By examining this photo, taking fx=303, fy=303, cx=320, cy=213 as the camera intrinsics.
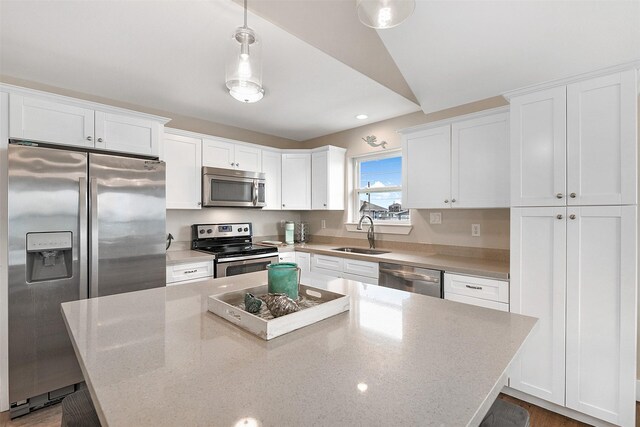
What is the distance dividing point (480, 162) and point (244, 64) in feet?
6.61

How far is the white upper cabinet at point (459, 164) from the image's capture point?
2.40m

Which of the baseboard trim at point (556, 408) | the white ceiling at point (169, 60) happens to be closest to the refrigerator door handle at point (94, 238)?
the white ceiling at point (169, 60)

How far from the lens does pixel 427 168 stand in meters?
2.84

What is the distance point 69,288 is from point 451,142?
3137 millimetres

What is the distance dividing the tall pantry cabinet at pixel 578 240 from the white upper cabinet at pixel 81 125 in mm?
2865

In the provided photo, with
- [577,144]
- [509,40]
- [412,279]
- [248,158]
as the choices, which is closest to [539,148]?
[577,144]

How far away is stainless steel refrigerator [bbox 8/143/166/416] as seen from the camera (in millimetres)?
1921

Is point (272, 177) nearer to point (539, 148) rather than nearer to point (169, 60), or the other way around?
point (169, 60)

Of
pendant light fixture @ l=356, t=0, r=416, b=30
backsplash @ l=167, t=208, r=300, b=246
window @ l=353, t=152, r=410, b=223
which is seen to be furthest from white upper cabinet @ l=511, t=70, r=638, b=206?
backsplash @ l=167, t=208, r=300, b=246

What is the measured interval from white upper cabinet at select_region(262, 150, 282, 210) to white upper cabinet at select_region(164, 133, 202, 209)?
84 centimetres

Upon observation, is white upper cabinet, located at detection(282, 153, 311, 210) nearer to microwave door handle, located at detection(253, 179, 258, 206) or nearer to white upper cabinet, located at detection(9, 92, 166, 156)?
microwave door handle, located at detection(253, 179, 258, 206)

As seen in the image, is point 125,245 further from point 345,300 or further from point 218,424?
point 218,424

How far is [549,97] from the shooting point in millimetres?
1930

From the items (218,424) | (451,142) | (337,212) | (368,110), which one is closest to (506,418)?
(218,424)
